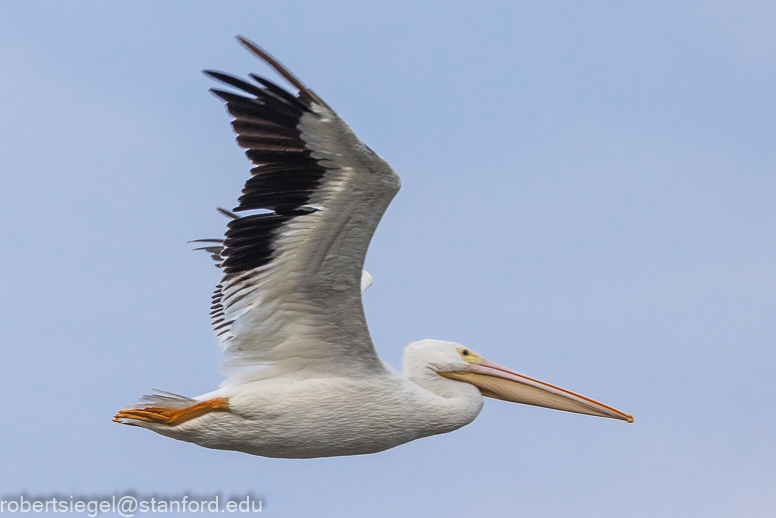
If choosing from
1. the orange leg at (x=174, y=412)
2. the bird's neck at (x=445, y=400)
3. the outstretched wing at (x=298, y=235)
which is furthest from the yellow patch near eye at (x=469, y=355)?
the orange leg at (x=174, y=412)

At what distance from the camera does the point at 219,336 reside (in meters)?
11.2

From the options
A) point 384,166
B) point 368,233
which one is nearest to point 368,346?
point 368,233

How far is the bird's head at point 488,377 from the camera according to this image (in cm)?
1056

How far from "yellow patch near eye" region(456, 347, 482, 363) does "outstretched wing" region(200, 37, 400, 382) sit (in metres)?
1.37

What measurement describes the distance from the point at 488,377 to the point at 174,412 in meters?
3.04

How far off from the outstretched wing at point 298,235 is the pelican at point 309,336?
0.03ft

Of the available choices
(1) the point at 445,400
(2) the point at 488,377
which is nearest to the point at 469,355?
(2) the point at 488,377

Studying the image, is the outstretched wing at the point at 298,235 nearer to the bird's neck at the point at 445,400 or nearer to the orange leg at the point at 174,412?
the orange leg at the point at 174,412

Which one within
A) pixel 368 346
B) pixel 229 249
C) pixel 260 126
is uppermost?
pixel 260 126

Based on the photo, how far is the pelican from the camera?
8.24 metres

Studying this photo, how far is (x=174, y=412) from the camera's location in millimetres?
9523

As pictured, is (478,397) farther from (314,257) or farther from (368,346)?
(314,257)

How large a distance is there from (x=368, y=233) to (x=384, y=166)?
2.05 feet

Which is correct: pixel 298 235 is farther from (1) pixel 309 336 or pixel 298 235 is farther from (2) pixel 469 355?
(2) pixel 469 355
